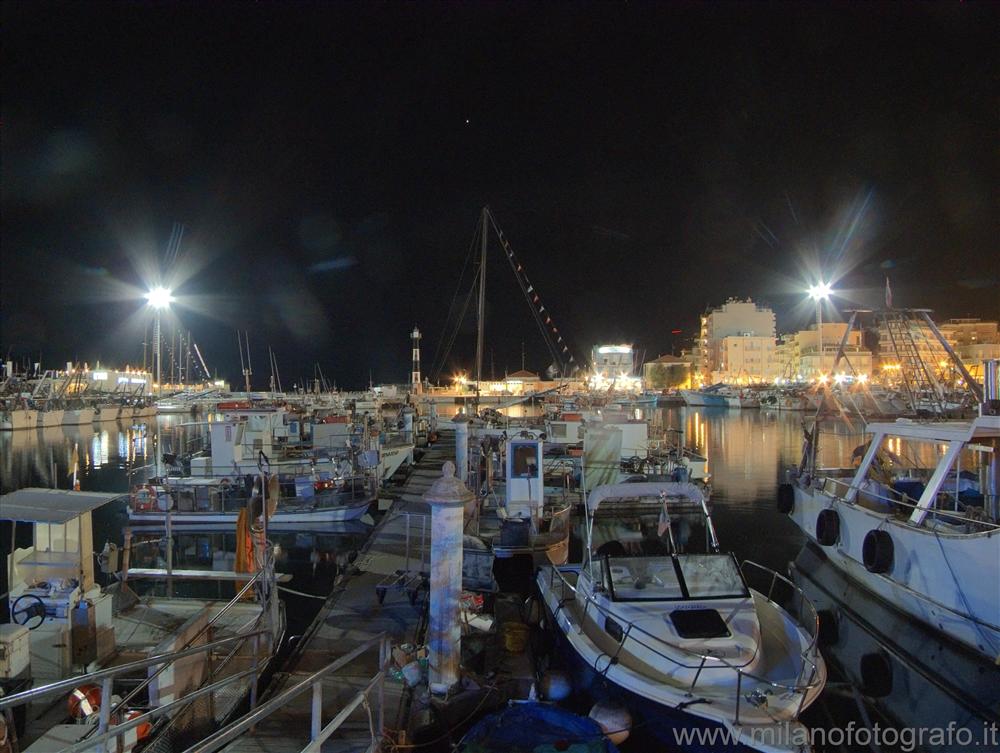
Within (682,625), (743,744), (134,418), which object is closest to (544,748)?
(743,744)

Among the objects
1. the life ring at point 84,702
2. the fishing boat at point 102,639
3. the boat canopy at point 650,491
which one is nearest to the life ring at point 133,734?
the fishing boat at point 102,639

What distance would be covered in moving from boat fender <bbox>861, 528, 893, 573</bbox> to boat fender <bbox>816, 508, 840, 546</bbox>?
233 centimetres

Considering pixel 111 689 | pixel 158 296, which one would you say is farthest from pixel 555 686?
pixel 158 296

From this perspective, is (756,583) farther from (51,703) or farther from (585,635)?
(51,703)

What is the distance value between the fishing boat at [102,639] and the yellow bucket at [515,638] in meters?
3.72

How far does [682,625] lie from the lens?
8039mm

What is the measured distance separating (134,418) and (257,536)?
290ft

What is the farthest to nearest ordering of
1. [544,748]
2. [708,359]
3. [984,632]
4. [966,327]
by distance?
[708,359] → [966,327] → [984,632] → [544,748]

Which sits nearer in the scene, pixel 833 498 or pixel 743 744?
pixel 743 744

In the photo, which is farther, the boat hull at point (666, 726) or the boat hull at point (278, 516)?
the boat hull at point (278, 516)

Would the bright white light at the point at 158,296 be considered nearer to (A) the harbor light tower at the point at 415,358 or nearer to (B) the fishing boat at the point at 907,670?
(A) the harbor light tower at the point at 415,358

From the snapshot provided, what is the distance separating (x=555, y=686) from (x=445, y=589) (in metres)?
2.30

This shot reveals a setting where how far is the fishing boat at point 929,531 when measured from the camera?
413 inches

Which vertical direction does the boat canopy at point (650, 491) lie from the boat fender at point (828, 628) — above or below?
above
